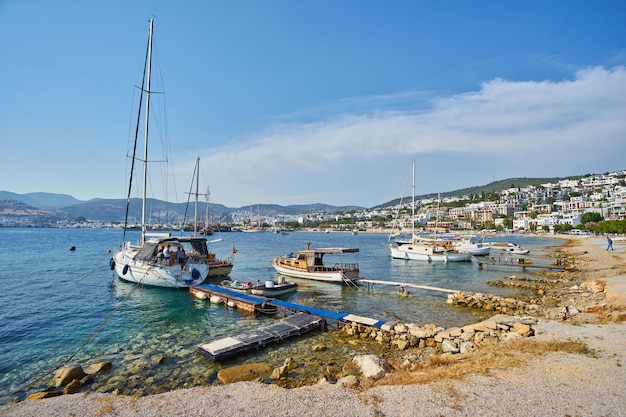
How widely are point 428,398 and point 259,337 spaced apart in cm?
844

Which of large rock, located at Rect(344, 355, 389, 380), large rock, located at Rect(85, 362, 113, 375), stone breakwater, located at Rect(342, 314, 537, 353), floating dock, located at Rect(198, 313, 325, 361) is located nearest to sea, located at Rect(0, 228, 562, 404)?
large rock, located at Rect(85, 362, 113, 375)

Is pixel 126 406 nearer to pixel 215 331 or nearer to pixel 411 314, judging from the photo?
pixel 215 331

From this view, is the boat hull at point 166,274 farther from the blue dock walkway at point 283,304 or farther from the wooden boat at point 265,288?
the wooden boat at point 265,288

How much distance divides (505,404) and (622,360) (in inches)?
200

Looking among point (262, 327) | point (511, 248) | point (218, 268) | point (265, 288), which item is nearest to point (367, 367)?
point (262, 327)

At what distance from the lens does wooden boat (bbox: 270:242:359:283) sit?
29578mm

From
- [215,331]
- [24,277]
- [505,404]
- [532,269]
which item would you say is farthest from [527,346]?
[24,277]

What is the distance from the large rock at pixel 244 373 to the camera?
1096cm

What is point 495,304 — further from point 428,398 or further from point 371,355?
point 428,398

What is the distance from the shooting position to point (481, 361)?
1030 centimetres

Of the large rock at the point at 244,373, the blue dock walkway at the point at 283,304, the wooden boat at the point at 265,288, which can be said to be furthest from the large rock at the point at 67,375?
the wooden boat at the point at 265,288

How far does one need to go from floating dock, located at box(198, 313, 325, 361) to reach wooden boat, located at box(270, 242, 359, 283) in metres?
11.8

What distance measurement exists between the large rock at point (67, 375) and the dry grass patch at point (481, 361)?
10201 mm

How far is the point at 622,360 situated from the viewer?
961 centimetres
